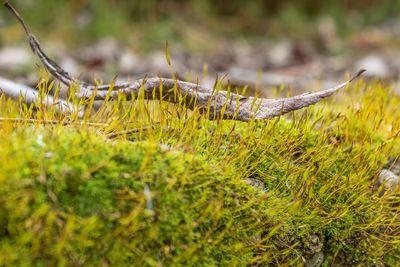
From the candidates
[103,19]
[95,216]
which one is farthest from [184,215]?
[103,19]

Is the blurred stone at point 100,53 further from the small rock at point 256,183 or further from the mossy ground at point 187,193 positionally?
the small rock at point 256,183

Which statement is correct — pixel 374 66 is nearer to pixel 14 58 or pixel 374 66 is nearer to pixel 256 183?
pixel 14 58

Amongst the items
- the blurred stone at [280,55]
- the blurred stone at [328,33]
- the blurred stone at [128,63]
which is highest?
the blurred stone at [328,33]

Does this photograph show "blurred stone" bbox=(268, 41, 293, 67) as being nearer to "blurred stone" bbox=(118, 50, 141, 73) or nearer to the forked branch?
"blurred stone" bbox=(118, 50, 141, 73)

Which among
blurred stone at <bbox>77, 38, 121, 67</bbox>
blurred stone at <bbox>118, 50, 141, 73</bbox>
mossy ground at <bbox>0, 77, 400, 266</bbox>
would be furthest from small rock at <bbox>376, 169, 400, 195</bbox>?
blurred stone at <bbox>77, 38, 121, 67</bbox>

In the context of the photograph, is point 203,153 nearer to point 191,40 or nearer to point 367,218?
point 367,218

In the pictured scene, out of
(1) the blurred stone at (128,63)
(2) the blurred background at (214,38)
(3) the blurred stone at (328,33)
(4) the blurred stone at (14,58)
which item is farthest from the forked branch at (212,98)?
(3) the blurred stone at (328,33)
